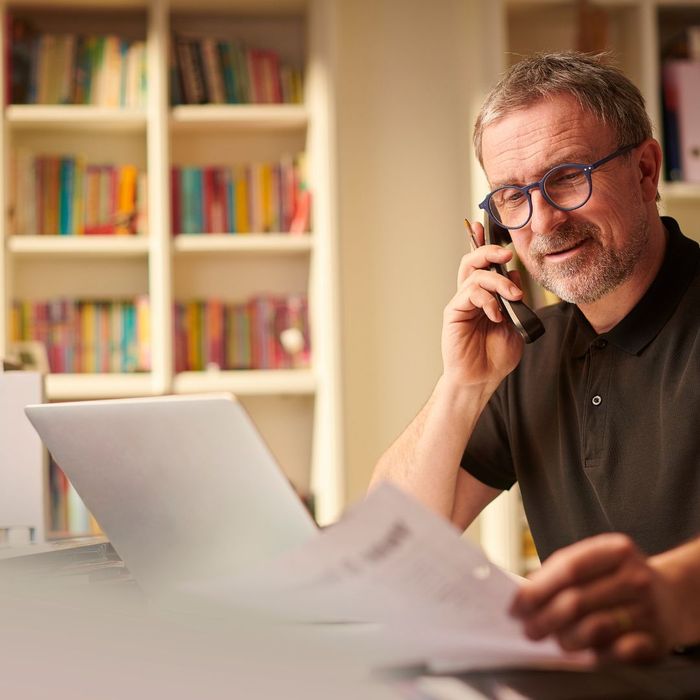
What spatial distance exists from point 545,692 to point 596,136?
104 cm

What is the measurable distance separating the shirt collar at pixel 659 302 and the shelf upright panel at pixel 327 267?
1668mm

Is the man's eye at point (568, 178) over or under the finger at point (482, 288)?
over

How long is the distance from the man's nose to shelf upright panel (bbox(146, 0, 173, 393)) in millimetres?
1788

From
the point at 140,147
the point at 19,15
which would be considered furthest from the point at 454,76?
the point at 19,15

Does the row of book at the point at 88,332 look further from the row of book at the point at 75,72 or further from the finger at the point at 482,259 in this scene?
the finger at the point at 482,259

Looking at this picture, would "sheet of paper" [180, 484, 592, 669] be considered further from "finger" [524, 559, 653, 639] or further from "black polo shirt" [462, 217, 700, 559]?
"black polo shirt" [462, 217, 700, 559]

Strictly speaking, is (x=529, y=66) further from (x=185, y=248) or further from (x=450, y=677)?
(x=185, y=248)

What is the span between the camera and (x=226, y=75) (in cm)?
316

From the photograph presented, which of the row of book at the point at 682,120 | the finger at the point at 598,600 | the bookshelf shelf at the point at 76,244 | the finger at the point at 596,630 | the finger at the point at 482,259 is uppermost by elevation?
the row of book at the point at 682,120

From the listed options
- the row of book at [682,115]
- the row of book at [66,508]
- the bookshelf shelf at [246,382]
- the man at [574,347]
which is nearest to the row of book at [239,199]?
the bookshelf shelf at [246,382]

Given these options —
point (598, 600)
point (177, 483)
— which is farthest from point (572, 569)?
point (177, 483)

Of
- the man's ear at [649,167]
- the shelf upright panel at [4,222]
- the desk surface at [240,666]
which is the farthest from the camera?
the shelf upright panel at [4,222]

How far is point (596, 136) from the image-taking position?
1404 millimetres

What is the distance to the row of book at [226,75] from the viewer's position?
312cm
